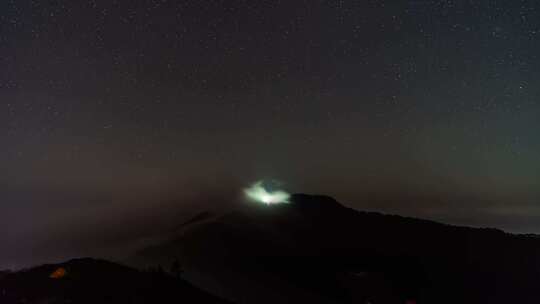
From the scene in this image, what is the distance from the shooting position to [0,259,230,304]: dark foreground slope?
44.9 metres

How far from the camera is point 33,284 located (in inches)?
1973

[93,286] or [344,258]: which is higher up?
[344,258]

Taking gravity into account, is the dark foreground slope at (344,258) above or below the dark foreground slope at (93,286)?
above

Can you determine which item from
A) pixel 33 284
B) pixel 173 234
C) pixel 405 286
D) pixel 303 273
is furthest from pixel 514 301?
pixel 33 284

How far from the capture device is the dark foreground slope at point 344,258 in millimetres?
69312

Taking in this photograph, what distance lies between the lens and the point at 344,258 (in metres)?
92.9

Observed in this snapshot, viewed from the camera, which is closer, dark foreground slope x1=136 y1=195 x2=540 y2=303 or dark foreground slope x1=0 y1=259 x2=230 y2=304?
dark foreground slope x1=0 y1=259 x2=230 y2=304

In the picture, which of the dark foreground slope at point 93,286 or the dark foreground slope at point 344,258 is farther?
the dark foreground slope at point 344,258

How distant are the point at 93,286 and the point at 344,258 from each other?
181 feet

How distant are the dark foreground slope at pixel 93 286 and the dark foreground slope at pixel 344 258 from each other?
6010 mm

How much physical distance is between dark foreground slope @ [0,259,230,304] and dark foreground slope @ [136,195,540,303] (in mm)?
6010

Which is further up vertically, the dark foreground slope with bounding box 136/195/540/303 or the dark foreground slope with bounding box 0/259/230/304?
the dark foreground slope with bounding box 136/195/540/303

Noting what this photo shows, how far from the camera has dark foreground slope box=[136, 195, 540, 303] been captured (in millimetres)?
69312

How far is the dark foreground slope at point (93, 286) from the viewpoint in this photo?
44.9m
